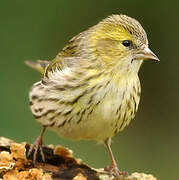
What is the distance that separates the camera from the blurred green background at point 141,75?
235 inches

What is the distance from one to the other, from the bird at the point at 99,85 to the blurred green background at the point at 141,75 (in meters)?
1.64

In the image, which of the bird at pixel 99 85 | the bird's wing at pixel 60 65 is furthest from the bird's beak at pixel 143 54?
the bird's wing at pixel 60 65

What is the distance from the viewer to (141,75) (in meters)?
7.17

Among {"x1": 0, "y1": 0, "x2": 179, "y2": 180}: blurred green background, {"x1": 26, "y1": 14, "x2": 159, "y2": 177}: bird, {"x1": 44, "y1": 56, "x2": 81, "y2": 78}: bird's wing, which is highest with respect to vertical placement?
{"x1": 0, "y1": 0, "x2": 179, "y2": 180}: blurred green background

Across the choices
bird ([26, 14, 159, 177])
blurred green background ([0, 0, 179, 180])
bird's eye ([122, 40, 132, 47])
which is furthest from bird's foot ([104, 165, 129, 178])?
blurred green background ([0, 0, 179, 180])

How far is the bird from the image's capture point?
155 inches

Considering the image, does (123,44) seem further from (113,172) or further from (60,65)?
(113,172)

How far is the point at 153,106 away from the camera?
23.6ft

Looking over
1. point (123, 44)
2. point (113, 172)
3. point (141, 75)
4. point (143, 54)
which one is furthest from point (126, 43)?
point (141, 75)

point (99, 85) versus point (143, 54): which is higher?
point (143, 54)

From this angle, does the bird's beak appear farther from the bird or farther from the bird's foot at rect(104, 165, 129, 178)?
the bird's foot at rect(104, 165, 129, 178)

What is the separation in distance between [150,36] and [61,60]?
2898 mm

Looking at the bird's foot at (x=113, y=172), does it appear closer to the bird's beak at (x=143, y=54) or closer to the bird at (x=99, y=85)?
the bird at (x=99, y=85)

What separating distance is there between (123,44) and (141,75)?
313cm
